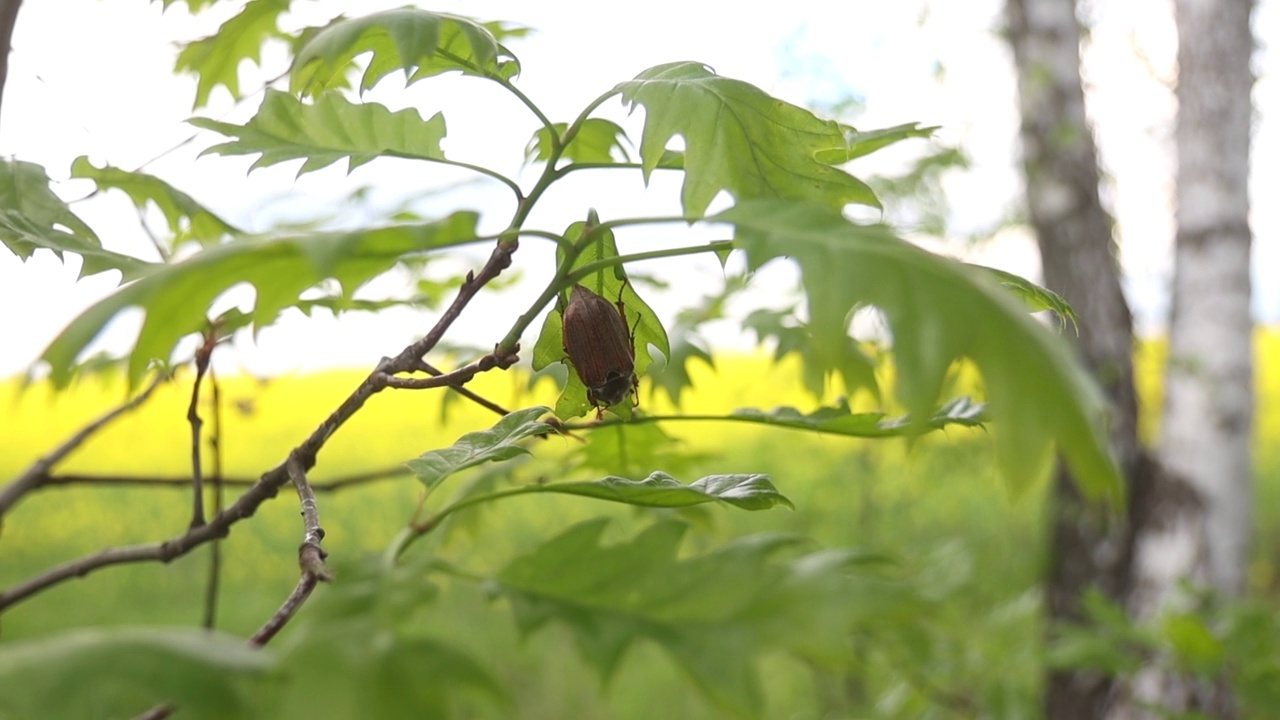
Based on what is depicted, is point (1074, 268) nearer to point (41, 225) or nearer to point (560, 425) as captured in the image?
point (560, 425)

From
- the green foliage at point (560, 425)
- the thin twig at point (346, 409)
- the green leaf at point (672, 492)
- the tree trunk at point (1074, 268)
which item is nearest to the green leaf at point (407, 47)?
the green foliage at point (560, 425)

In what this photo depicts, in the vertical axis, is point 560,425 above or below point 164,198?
below

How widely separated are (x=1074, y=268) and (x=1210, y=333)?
287 mm

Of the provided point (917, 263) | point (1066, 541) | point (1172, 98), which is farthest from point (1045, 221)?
point (917, 263)

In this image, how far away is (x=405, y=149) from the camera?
65cm

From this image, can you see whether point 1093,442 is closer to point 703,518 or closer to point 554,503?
point 703,518

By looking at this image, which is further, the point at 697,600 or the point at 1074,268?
the point at 1074,268

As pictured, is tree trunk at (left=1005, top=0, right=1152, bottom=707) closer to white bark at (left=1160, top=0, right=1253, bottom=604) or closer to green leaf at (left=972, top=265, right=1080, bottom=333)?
white bark at (left=1160, top=0, right=1253, bottom=604)

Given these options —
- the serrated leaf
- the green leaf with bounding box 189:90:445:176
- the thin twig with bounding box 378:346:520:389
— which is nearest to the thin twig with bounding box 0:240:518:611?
the thin twig with bounding box 378:346:520:389

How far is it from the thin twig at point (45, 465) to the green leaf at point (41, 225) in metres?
0.14

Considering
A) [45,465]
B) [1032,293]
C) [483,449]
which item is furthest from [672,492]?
[45,465]

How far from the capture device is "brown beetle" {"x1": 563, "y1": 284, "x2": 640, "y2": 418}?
64 centimetres

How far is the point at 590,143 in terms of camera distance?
2.33 feet

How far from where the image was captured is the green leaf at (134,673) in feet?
1.06
